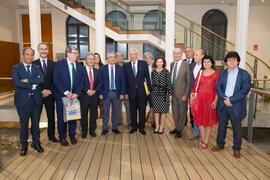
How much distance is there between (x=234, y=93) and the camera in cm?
309

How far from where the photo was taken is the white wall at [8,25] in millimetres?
11029

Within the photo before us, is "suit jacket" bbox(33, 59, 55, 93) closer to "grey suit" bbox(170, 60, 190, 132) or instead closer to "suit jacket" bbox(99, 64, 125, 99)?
"suit jacket" bbox(99, 64, 125, 99)

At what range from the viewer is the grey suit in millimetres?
3834

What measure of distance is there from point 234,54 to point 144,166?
1.99 metres

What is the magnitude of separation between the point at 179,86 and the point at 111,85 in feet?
4.08

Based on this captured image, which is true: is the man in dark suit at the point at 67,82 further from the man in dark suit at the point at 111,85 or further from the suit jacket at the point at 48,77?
the man in dark suit at the point at 111,85

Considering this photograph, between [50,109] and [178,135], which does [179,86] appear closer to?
[178,135]

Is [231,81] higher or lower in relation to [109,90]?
higher

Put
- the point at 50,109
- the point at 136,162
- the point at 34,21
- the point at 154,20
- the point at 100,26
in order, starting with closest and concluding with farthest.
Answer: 1. the point at 136,162
2. the point at 50,109
3. the point at 100,26
4. the point at 34,21
5. the point at 154,20

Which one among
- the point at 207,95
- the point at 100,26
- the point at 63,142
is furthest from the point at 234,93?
the point at 100,26

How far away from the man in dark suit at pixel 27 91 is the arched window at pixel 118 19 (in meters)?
5.37

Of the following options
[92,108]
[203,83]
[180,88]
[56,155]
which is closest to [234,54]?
[203,83]

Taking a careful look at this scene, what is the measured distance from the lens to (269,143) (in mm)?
7551

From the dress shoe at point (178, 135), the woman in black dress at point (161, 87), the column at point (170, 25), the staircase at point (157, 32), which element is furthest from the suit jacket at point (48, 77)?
the staircase at point (157, 32)
